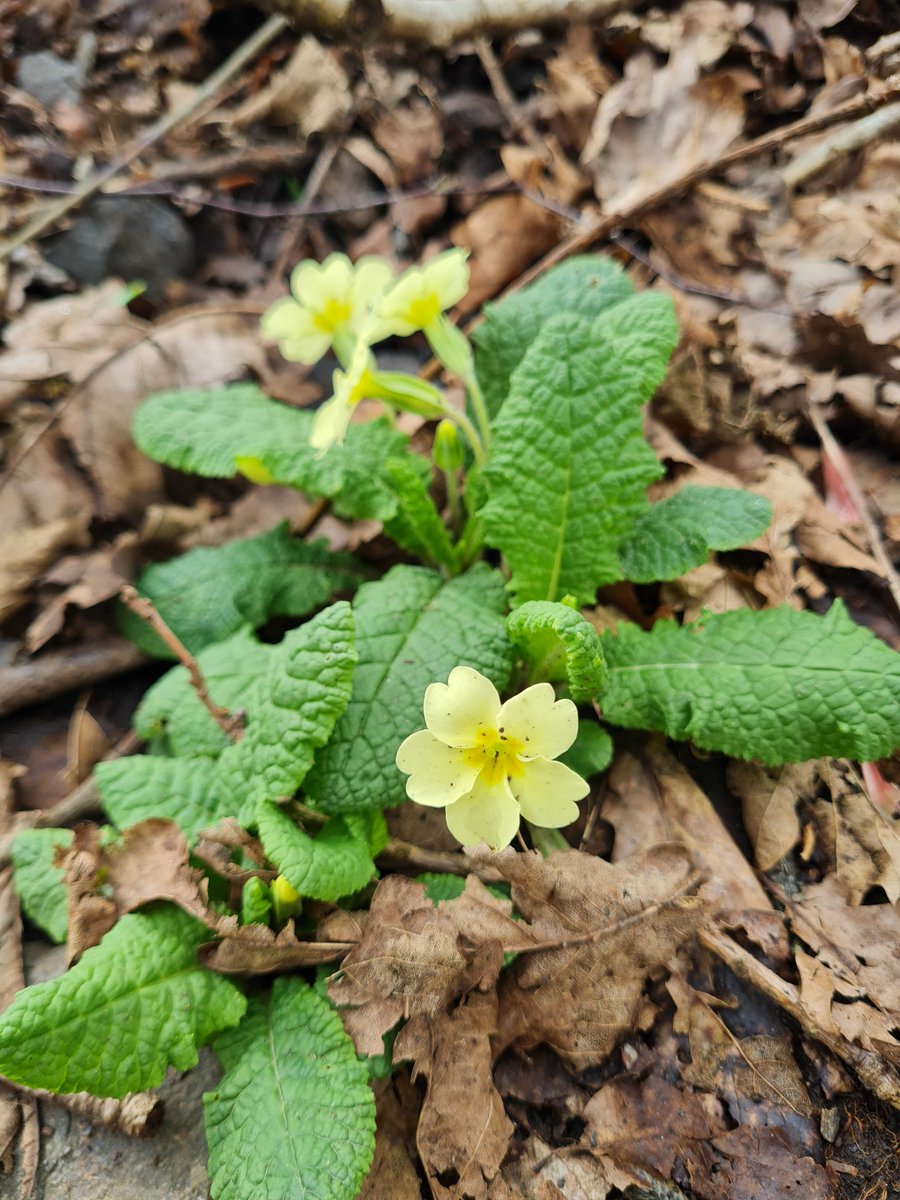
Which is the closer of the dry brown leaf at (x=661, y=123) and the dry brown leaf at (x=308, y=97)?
the dry brown leaf at (x=661, y=123)

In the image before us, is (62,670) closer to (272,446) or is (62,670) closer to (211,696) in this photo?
(211,696)

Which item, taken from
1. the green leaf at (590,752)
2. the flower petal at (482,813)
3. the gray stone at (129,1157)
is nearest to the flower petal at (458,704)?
the flower petal at (482,813)

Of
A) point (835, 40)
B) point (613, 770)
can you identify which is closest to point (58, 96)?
point (835, 40)

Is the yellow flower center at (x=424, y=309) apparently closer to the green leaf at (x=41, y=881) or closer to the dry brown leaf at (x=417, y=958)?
the dry brown leaf at (x=417, y=958)

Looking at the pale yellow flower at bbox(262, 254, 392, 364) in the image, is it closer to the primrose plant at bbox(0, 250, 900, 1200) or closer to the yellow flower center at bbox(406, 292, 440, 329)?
the primrose plant at bbox(0, 250, 900, 1200)

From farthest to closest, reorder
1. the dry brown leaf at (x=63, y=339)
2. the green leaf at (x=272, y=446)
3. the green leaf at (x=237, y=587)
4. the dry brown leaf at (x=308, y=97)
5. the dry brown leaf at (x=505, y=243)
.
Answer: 1. the dry brown leaf at (x=308, y=97)
2. the dry brown leaf at (x=505, y=243)
3. the dry brown leaf at (x=63, y=339)
4. the green leaf at (x=237, y=587)
5. the green leaf at (x=272, y=446)
